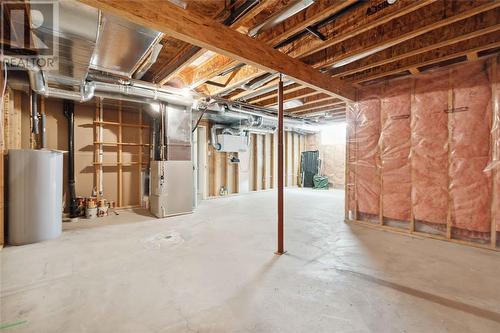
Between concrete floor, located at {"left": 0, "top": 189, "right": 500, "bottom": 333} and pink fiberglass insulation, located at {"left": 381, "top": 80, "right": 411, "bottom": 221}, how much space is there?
52 cm

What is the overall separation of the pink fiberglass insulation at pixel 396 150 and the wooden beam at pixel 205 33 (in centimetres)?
152

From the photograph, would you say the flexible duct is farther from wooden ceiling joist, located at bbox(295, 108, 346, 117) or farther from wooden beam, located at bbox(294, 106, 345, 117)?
wooden ceiling joist, located at bbox(295, 108, 346, 117)

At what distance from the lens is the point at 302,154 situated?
949cm

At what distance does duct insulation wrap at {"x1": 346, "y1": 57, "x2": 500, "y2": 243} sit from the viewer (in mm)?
2838

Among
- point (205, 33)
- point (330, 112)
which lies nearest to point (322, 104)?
point (330, 112)

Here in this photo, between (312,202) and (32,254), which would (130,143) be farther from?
(312,202)

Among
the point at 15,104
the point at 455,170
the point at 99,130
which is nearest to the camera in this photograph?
the point at 455,170

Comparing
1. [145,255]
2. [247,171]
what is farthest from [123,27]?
[247,171]

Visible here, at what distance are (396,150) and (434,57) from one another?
131 centimetres

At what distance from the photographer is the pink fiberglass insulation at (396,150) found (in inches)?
136

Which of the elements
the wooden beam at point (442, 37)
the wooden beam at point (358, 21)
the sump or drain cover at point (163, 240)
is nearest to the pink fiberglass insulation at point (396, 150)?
the wooden beam at point (442, 37)

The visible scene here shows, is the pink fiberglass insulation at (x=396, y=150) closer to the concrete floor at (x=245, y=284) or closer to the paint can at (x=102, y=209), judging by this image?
the concrete floor at (x=245, y=284)

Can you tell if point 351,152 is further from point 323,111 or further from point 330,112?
point 330,112

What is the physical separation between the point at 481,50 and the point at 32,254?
5.61 meters
